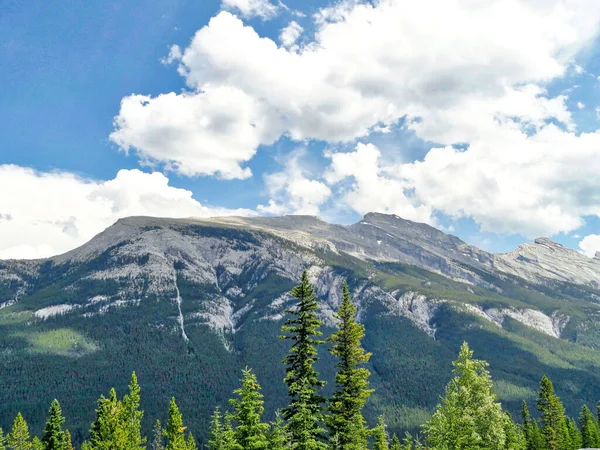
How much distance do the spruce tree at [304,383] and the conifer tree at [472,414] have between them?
10969 mm

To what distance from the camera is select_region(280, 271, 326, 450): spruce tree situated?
113 feet

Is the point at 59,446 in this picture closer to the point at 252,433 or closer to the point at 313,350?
the point at 252,433

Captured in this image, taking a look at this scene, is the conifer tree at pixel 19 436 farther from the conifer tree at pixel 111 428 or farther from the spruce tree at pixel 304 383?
the spruce tree at pixel 304 383

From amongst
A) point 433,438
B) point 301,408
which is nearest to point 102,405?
point 301,408

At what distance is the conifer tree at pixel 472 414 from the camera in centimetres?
3562

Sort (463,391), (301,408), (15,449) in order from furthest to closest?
(15,449) < (463,391) < (301,408)

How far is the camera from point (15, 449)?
72.9 meters

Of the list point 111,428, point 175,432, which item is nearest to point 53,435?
point 111,428

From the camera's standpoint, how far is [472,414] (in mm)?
36781

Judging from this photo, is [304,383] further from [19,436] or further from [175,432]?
[19,436]

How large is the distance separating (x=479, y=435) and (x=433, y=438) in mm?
6716

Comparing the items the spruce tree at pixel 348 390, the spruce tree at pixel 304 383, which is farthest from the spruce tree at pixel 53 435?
the spruce tree at pixel 348 390

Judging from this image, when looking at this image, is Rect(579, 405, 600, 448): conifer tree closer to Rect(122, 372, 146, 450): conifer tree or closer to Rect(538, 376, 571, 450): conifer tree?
Rect(538, 376, 571, 450): conifer tree

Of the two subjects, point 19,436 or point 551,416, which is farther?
point 551,416
